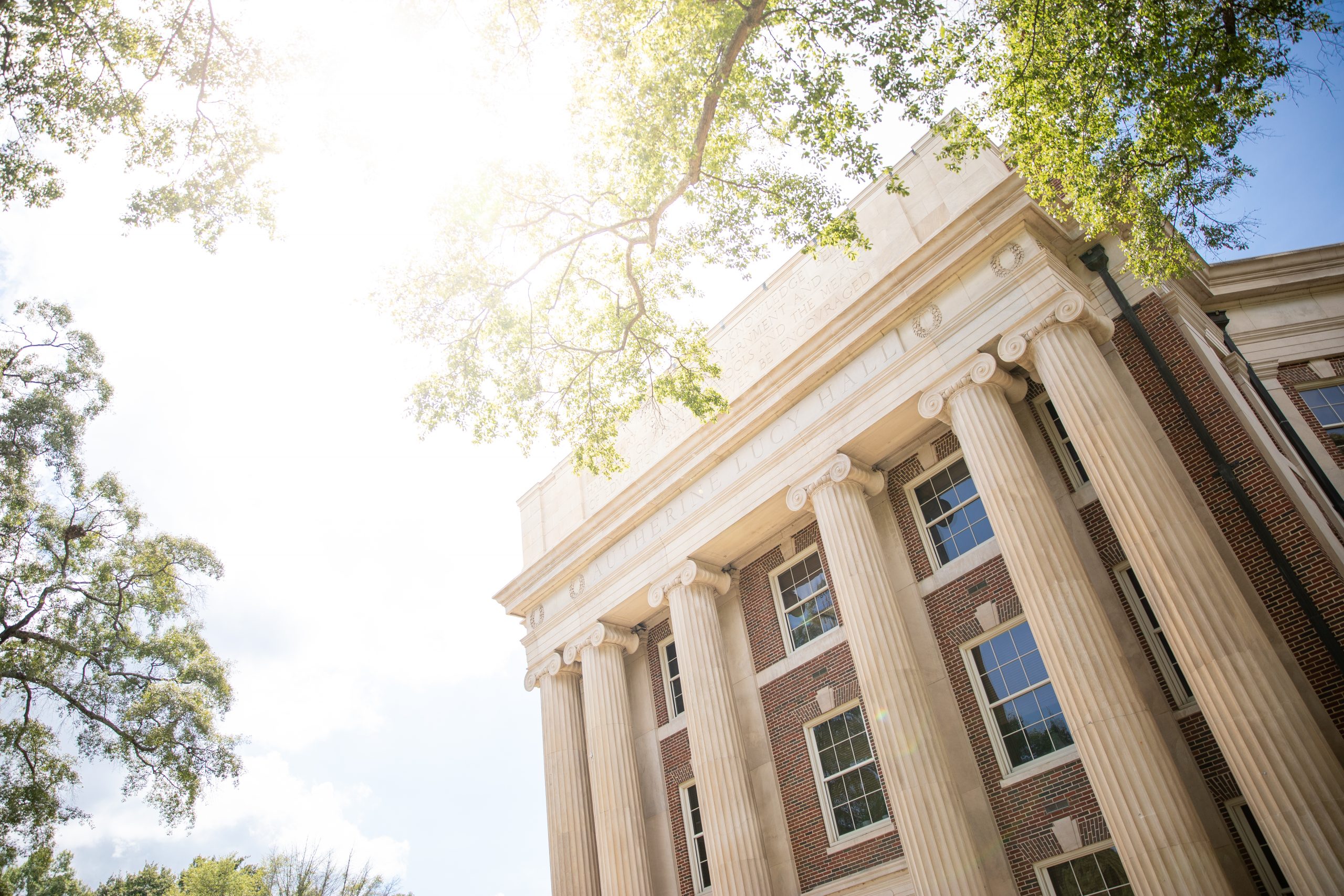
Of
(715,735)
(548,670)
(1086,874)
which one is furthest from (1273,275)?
(548,670)

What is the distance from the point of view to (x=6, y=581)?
21.4m

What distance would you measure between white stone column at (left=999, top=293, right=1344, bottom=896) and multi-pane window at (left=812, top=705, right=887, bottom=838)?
6.76 m

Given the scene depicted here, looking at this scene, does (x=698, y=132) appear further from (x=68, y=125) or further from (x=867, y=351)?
(x=68, y=125)

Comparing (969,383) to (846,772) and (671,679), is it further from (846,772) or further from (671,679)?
(671,679)

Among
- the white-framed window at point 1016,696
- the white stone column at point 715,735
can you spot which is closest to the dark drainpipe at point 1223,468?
the white-framed window at point 1016,696

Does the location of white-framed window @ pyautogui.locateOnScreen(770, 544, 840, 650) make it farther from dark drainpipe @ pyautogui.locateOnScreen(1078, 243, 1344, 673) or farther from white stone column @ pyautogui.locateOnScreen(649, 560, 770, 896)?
dark drainpipe @ pyautogui.locateOnScreen(1078, 243, 1344, 673)

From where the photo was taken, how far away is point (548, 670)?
23.8 metres

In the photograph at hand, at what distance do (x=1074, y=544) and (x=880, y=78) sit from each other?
28.9 feet

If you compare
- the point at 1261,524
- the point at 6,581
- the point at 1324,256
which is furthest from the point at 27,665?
the point at 1324,256

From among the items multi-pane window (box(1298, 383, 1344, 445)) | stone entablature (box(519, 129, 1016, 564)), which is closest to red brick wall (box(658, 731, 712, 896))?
stone entablature (box(519, 129, 1016, 564))

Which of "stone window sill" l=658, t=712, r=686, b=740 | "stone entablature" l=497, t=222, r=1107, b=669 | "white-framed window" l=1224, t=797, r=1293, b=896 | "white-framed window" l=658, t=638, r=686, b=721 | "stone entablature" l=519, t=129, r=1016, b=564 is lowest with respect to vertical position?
"white-framed window" l=1224, t=797, r=1293, b=896

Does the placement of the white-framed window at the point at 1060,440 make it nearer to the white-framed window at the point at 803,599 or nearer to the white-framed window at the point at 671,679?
the white-framed window at the point at 803,599

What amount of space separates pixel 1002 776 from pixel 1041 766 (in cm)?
78

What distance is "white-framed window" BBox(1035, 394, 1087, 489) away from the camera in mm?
15513
